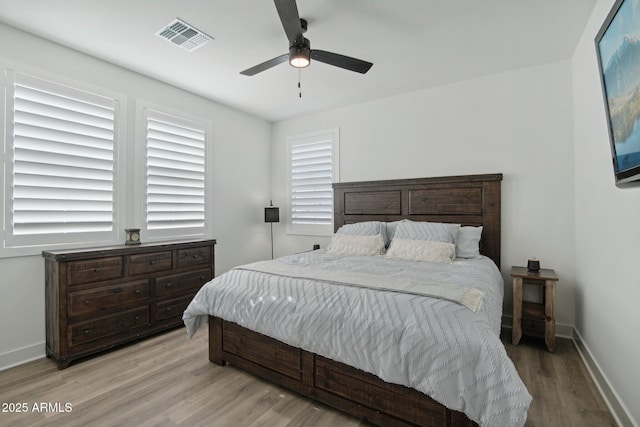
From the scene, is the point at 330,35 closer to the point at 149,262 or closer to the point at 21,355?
the point at 149,262

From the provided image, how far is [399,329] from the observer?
1.56 metres

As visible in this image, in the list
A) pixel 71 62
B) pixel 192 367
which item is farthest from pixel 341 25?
pixel 192 367

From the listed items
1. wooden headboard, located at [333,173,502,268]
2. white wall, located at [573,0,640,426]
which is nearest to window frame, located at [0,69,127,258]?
wooden headboard, located at [333,173,502,268]

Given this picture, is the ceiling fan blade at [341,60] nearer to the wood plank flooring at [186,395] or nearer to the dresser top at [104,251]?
the dresser top at [104,251]

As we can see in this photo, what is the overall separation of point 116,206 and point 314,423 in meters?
2.80

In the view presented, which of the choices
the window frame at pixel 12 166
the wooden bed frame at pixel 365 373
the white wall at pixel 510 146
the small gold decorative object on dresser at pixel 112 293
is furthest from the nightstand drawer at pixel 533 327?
the window frame at pixel 12 166

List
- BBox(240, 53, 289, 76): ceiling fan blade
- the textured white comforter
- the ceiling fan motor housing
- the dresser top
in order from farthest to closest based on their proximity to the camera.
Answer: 1. the dresser top
2. BBox(240, 53, 289, 76): ceiling fan blade
3. the ceiling fan motor housing
4. the textured white comforter

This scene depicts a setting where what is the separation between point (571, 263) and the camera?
2.99 meters

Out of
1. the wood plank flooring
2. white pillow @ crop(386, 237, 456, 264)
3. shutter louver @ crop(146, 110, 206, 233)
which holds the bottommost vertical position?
the wood plank flooring

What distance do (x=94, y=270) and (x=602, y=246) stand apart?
13.4ft

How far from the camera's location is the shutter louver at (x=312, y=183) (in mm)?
4543

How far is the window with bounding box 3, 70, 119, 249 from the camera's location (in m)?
2.47

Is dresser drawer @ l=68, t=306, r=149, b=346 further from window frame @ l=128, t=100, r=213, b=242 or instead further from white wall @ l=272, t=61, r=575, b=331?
white wall @ l=272, t=61, r=575, b=331

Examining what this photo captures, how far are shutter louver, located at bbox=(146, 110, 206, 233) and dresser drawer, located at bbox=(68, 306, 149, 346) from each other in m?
0.97
